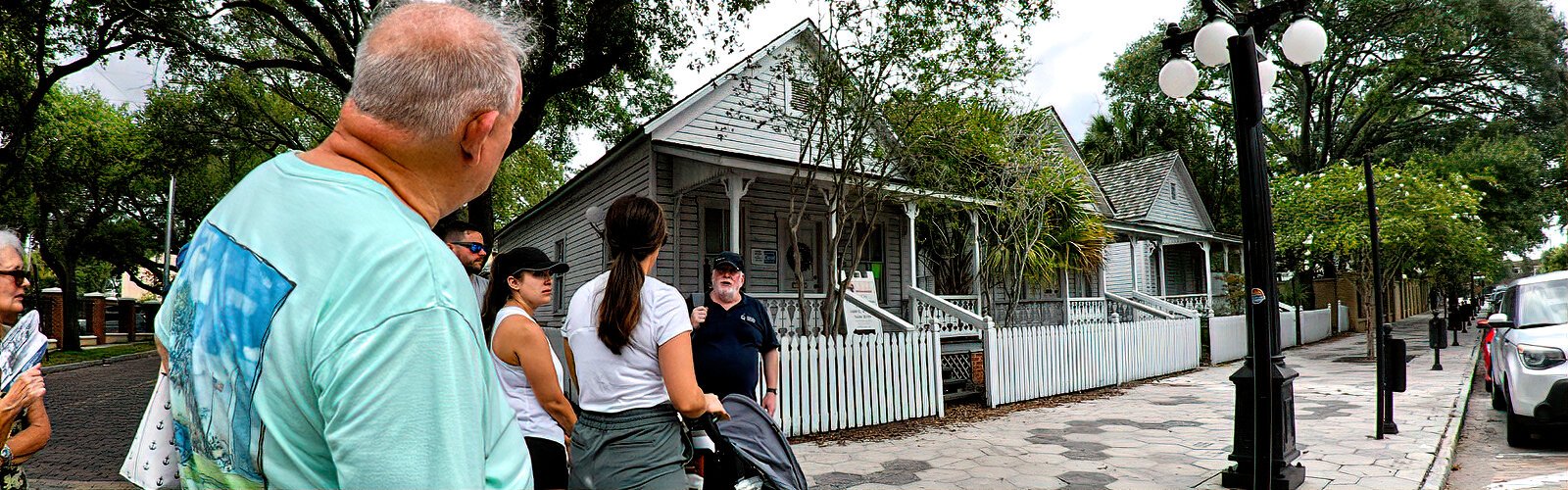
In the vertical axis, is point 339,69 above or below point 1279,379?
above

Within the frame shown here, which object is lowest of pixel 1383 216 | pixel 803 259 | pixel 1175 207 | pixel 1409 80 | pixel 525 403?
pixel 525 403

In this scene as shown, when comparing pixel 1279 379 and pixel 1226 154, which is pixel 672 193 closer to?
pixel 1279 379

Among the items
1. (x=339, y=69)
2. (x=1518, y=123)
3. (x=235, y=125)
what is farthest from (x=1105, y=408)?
(x=1518, y=123)

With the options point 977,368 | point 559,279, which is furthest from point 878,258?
point 559,279

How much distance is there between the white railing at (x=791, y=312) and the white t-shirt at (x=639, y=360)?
7256 millimetres

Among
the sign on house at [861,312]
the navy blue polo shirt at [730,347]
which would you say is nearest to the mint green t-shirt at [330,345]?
the navy blue polo shirt at [730,347]

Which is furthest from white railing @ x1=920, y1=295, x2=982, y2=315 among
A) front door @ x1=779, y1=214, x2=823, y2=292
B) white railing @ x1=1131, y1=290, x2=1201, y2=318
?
white railing @ x1=1131, y1=290, x2=1201, y2=318

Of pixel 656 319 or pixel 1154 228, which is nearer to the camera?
pixel 656 319

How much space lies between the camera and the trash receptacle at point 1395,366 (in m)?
7.57

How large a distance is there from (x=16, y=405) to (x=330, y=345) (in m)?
2.65

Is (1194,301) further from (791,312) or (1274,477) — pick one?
(1274,477)

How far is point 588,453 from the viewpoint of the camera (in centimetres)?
265

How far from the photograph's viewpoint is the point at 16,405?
2.51m

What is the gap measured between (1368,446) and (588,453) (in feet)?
25.7
